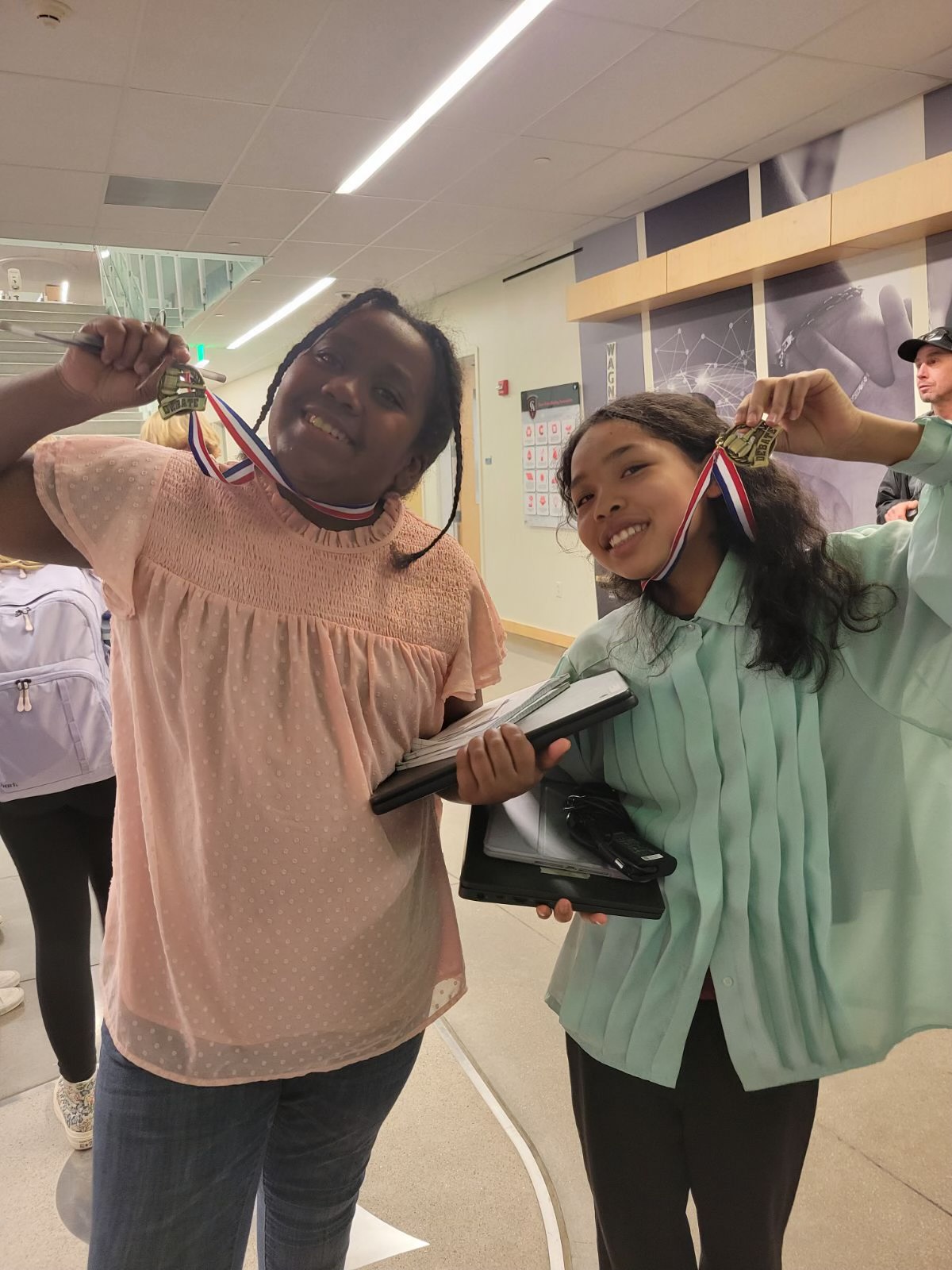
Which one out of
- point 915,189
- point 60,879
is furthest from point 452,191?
point 60,879

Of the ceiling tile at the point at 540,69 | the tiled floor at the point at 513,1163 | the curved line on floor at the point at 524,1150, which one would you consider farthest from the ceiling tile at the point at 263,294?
the curved line on floor at the point at 524,1150

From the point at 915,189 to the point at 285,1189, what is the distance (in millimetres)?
4465

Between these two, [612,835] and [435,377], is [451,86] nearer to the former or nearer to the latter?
[435,377]

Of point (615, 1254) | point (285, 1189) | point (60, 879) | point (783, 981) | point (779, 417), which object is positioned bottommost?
point (615, 1254)

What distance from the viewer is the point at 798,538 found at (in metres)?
1.12

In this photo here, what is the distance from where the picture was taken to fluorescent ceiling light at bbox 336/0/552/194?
3369 millimetres

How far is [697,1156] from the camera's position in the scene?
44.1 inches

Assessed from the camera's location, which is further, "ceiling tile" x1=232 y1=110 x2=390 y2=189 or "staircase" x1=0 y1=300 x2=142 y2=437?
"staircase" x1=0 y1=300 x2=142 y2=437

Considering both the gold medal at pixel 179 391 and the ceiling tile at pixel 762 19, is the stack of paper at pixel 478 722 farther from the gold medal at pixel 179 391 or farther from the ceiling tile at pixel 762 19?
the ceiling tile at pixel 762 19

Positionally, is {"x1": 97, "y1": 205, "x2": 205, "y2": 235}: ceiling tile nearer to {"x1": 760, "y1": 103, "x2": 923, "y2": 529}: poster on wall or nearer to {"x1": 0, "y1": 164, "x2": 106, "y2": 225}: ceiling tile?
{"x1": 0, "y1": 164, "x2": 106, "y2": 225}: ceiling tile

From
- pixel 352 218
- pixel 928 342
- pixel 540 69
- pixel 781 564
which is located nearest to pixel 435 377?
pixel 781 564

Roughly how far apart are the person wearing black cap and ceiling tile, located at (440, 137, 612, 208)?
228cm

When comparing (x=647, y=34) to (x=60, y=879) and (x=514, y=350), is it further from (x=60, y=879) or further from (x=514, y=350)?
(x=514, y=350)

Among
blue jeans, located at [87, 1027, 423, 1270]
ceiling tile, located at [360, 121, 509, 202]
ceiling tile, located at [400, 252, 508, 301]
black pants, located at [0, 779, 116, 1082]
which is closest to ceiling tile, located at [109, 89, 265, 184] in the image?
ceiling tile, located at [360, 121, 509, 202]
